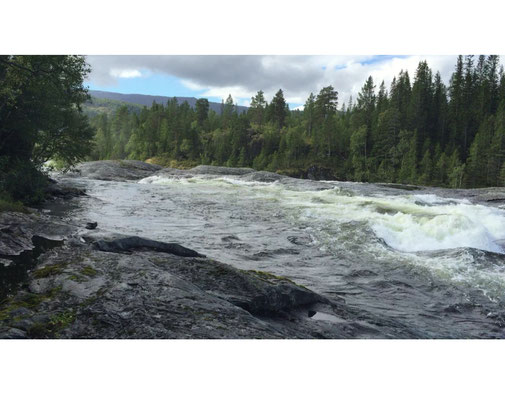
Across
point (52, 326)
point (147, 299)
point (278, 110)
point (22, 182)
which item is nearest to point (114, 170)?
point (22, 182)

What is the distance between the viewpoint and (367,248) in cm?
1059

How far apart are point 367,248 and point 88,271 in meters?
7.66

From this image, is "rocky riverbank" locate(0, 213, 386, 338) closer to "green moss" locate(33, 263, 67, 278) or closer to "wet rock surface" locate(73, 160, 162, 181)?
"green moss" locate(33, 263, 67, 278)

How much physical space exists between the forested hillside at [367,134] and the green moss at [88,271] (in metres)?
44.0

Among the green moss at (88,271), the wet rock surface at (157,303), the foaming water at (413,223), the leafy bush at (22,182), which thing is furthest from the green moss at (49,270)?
the leafy bush at (22,182)

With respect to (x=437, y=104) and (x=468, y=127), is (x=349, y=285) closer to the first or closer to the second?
(x=468, y=127)

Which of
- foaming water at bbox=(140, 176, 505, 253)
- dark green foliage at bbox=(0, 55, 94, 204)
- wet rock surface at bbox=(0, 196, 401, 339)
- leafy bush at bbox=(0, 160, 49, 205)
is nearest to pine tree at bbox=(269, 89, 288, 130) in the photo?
foaming water at bbox=(140, 176, 505, 253)

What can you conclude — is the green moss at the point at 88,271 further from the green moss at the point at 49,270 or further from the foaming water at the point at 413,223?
the foaming water at the point at 413,223

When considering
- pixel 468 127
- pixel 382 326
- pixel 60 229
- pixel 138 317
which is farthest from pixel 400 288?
pixel 468 127

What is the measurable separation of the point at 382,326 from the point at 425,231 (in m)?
6.95

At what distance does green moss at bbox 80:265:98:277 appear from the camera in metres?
5.31

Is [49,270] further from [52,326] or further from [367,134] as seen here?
[367,134]

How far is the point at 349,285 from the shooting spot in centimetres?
802

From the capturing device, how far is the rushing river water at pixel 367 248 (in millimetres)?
6992
